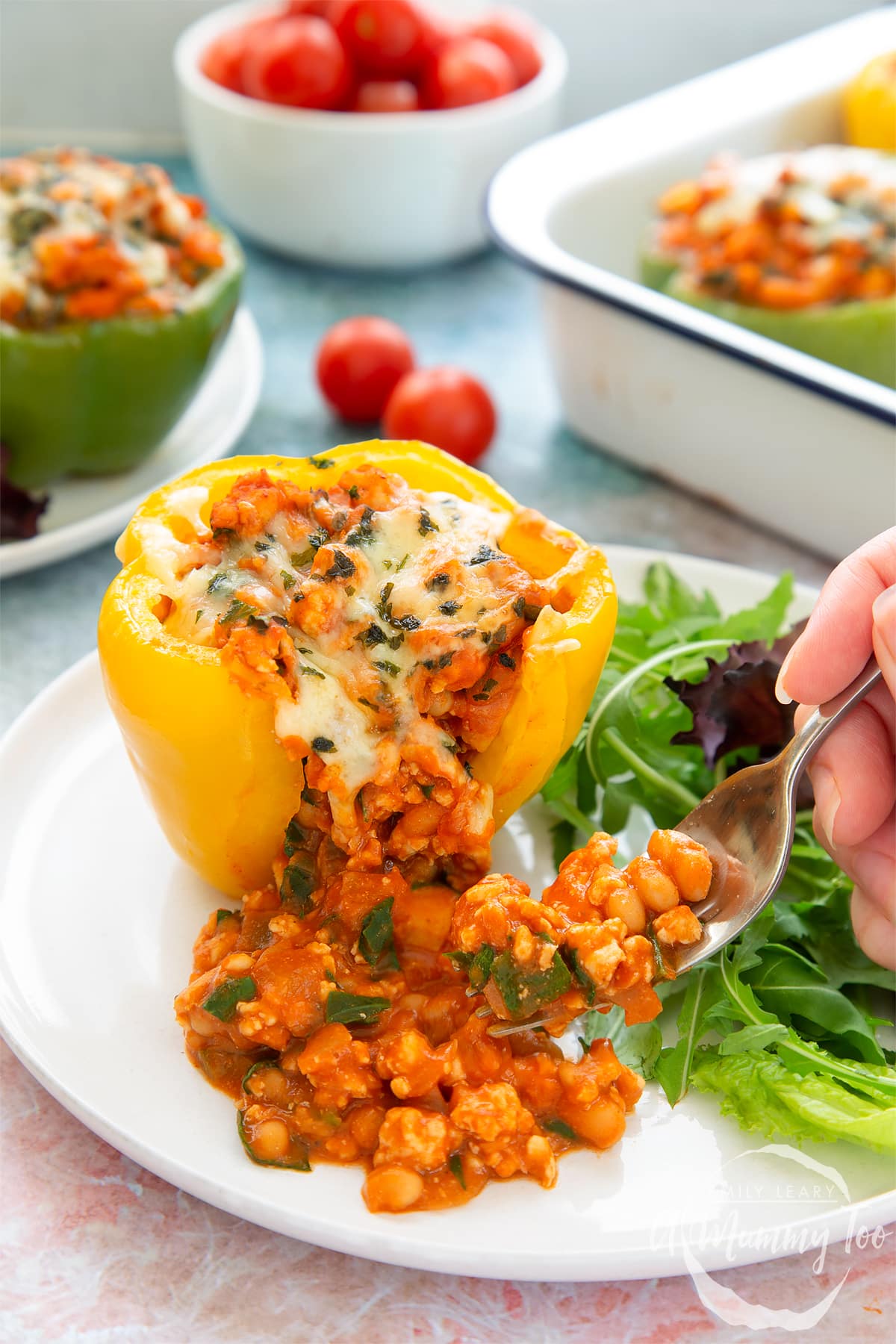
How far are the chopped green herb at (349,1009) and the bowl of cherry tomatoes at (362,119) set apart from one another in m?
2.43

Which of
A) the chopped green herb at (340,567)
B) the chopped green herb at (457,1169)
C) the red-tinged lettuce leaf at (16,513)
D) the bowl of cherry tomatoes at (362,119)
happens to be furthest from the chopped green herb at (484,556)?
the bowl of cherry tomatoes at (362,119)

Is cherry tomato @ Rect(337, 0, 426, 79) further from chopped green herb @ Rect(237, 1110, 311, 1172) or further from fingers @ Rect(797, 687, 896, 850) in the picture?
chopped green herb @ Rect(237, 1110, 311, 1172)

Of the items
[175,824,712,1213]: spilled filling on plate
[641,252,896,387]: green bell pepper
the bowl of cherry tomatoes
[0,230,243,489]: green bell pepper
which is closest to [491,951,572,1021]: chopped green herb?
[175,824,712,1213]: spilled filling on plate

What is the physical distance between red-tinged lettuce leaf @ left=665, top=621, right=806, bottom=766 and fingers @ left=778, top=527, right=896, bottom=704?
0.25 meters

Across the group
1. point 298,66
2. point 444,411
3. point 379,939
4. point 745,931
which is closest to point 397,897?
point 379,939

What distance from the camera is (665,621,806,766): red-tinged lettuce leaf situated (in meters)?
1.99

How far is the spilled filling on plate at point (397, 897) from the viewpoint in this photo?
61.8 inches

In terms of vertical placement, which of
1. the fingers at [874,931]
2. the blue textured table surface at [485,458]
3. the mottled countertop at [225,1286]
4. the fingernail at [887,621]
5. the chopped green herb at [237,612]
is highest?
the fingernail at [887,621]

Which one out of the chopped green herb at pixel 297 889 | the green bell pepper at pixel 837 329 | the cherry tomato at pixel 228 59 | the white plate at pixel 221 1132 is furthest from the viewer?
the cherry tomato at pixel 228 59

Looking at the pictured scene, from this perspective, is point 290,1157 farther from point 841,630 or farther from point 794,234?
point 794,234

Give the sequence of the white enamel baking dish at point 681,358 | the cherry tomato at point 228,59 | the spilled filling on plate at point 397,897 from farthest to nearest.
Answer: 1. the cherry tomato at point 228,59
2. the white enamel baking dish at point 681,358
3. the spilled filling on plate at point 397,897

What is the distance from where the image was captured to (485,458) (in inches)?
127

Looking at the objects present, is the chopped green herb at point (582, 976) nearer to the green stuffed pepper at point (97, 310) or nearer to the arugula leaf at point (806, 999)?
the arugula leaf at point (806, 999)

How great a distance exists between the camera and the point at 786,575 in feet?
7.36
